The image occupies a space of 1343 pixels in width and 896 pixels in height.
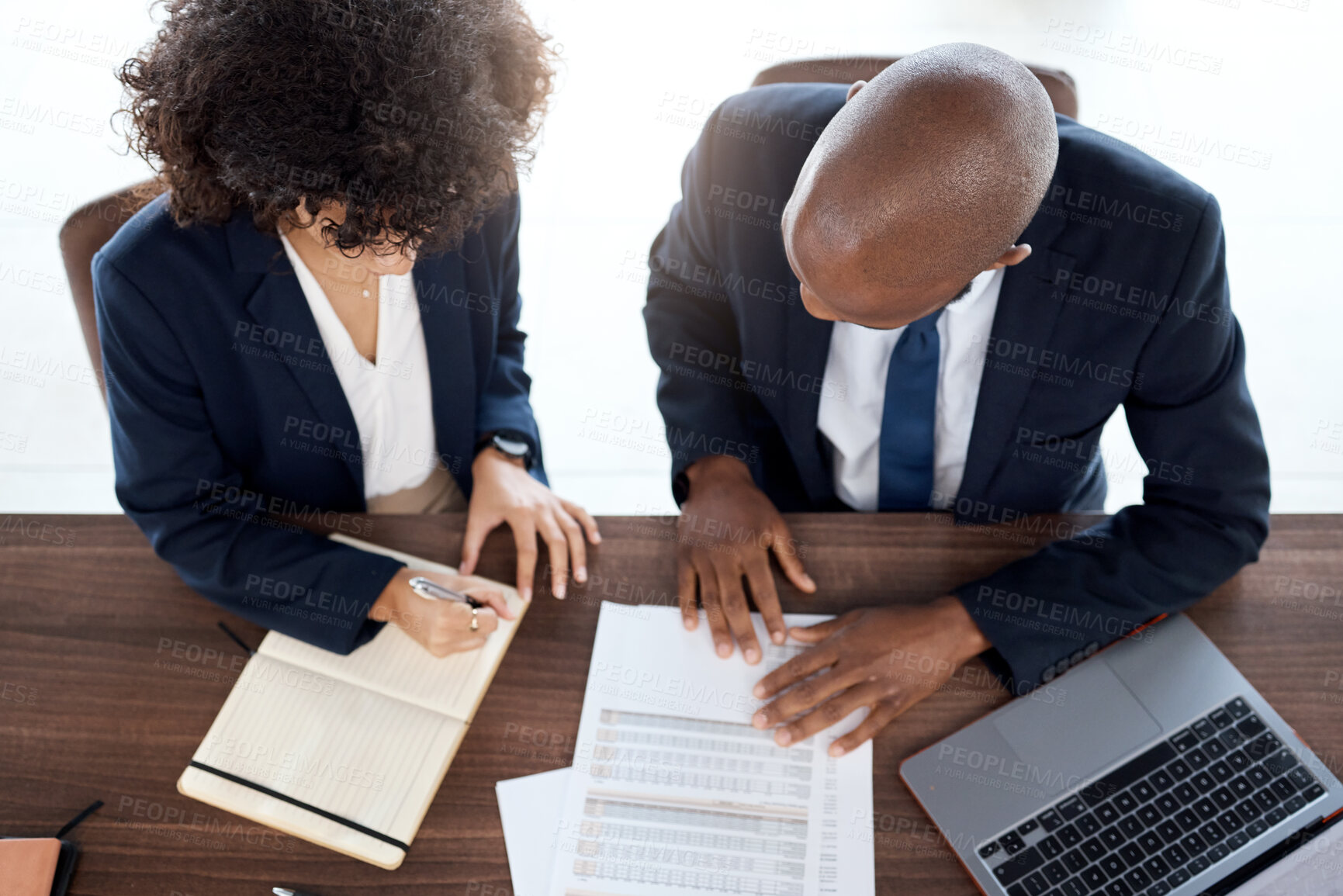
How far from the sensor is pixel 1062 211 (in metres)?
1.19

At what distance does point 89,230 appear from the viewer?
4.35 feet

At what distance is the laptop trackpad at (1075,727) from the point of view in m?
1.10

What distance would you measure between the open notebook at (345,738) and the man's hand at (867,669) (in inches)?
14.5

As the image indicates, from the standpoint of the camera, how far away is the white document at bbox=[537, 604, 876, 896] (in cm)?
106

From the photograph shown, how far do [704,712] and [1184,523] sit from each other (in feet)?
2.20

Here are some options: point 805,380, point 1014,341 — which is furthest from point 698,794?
point 1014,341

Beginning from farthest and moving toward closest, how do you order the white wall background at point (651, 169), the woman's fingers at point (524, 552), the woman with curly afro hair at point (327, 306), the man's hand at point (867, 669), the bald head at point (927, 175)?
the white wall background at point (651, 169), the woman's fingers at point (524, 552), the man's hand at point (867, 669), the woman with curly afro hair at point (327, 306), the bald head at point (927, 175)

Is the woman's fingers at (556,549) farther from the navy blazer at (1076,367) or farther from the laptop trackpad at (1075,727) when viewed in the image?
the laptop trackpad at (1075,727)

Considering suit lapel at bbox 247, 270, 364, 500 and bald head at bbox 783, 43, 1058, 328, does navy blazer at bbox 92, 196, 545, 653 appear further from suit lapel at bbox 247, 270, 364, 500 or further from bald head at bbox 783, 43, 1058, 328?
bald head at bbox 783, 43, 1058, 328

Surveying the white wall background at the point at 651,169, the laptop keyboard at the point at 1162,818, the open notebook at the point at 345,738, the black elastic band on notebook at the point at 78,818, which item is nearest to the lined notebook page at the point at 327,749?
the open notebook at the point at 345,738

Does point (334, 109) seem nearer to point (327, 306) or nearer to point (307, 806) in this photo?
point (327, 306)

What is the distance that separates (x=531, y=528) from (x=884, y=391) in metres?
0.55

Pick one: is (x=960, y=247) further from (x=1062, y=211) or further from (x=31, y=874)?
(x=31, y=874)

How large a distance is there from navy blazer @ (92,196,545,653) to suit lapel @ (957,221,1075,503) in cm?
80
